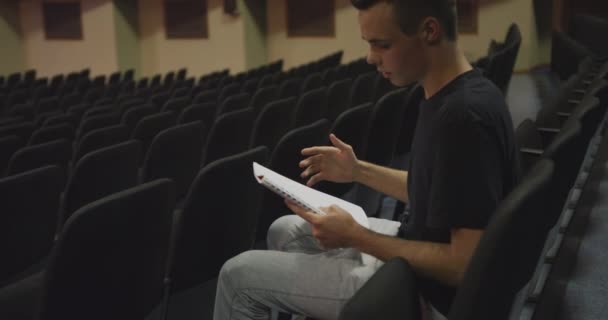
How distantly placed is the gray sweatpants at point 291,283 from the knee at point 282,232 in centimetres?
21

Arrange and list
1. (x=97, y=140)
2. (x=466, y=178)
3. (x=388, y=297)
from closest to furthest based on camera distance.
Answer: (x=388, y=297) → (x=466, y=178) → (x=97, y=140)

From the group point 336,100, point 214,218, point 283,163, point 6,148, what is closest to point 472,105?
point 214,218

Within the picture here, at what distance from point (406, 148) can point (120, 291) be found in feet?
7.06

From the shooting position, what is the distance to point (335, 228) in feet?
4.92

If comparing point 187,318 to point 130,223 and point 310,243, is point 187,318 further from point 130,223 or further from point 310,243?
point 130,223

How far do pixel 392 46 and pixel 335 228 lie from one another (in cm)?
46

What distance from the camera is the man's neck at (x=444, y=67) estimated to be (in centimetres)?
→ 156

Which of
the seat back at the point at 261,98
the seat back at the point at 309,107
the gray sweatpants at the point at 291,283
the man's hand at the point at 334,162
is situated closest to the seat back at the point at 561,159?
the gray sweatpants at the point at 291,283

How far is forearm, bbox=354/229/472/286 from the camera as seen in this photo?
4.60ft

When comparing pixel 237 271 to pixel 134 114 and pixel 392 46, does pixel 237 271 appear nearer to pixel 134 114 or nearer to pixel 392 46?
pixel 392 46

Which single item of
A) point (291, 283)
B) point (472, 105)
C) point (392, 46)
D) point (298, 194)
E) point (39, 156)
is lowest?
point (291, 283)

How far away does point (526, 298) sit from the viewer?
227 centimetres

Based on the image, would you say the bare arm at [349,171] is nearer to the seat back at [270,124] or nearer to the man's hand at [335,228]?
the man's hand at [335,228]

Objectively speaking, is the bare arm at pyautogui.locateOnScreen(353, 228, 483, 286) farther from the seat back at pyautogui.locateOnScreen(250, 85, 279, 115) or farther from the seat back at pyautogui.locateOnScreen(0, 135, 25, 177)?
the seat back at pyautogui.locateOnScreen(250, 85, 279, 115)
